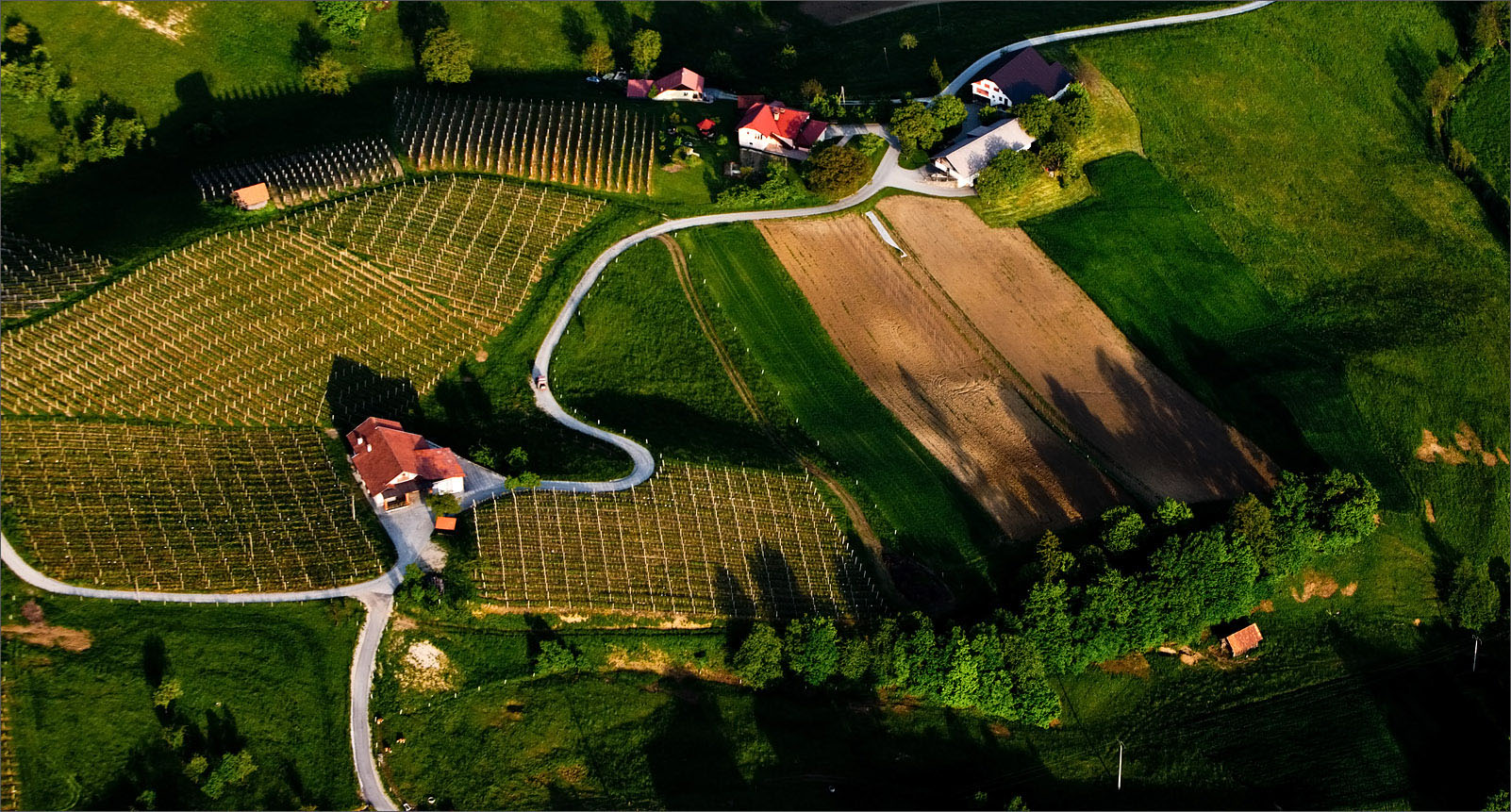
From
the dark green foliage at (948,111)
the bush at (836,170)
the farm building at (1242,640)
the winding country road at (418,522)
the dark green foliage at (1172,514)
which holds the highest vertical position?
the dark green foliage at (948,111)

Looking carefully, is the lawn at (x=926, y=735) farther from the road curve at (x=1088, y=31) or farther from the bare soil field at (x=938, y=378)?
the road curve at (x=1088, y=31)

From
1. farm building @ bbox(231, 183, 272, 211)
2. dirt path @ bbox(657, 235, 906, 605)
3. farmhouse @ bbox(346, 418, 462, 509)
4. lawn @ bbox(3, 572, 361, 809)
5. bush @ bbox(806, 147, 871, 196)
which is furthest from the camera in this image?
bush @ bbox(806, 147, 871, 196)

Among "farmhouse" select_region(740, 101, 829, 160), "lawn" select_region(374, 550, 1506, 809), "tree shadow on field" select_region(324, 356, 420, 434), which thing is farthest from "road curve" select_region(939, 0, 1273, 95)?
"lawn" select_region(374, 550, 1506, 809)

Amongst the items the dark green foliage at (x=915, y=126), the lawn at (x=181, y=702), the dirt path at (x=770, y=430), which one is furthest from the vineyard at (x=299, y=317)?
the dark green foliage at (x=915, y=126)

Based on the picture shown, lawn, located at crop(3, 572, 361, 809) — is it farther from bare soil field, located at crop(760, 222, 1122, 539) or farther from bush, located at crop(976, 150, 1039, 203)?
bush, located at crop(976, 150, 1039, 203)

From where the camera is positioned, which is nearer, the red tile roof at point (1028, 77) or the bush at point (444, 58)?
the bush at point (444, 58)

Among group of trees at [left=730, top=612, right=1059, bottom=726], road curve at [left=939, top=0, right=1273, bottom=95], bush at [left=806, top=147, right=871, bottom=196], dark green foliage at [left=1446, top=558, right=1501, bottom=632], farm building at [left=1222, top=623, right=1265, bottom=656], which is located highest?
road curve at [left=939, top=0, right=1273, bottom=95]

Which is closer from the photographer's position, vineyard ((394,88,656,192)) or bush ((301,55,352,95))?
vineyard ((394,88,656,192))
